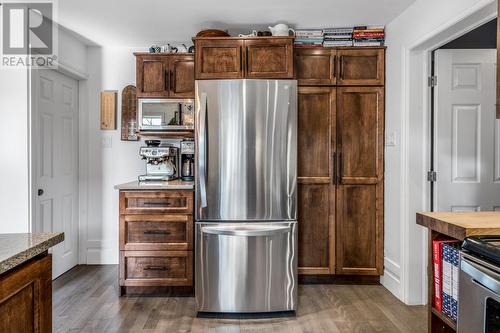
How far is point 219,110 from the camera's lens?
2.52m

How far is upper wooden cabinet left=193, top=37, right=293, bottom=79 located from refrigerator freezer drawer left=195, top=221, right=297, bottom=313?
1244 millimetres

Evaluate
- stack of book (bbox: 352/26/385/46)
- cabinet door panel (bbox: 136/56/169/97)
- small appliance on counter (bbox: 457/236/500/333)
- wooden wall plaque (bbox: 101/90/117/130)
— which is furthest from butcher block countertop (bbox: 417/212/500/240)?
wooden wall plaque (bbox: 101/90/117/130)

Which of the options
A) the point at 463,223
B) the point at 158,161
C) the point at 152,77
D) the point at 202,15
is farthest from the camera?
the point at 158,161

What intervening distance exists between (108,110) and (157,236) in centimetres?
162

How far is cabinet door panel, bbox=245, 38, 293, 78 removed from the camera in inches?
112

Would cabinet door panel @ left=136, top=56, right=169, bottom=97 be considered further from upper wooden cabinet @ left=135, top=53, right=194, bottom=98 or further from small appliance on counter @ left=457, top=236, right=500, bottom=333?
small appliance on counter @ left=457, top=236, right=500, bottom=333

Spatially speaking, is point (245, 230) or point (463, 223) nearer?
point (463, 223)

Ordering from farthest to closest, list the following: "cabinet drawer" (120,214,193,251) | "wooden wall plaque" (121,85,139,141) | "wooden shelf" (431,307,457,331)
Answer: "wooden wall plaque" (121,85,139,141), "cabinet drawer" (120,214,193,251), "wooden shelf" (431,307,457,331)

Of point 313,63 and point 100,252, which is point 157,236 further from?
point 313,63

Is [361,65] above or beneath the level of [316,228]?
above

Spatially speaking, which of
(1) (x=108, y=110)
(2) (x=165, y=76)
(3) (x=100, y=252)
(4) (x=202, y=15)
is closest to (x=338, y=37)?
(4) (x=202, y=15)

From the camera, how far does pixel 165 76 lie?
323 cm

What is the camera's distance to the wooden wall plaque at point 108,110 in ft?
12.0

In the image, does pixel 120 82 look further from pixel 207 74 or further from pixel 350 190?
pixel 350 190
